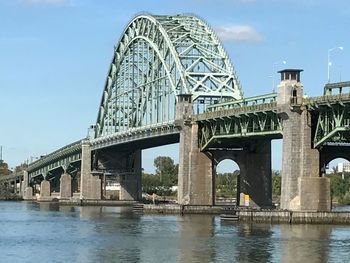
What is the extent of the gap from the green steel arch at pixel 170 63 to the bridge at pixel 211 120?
0.20m

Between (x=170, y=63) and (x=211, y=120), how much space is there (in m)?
30.0

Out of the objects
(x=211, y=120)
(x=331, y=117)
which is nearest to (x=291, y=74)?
(x=331, y=117)

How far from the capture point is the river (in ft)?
236

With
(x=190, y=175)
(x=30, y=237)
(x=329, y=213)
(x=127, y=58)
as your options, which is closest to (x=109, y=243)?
(x=30, y=237)

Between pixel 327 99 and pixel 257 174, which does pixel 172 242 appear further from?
pixel 257 174

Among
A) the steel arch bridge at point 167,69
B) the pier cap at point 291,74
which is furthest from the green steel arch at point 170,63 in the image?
the pier cap at point 291,74

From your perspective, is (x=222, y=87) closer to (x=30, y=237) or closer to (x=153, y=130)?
(x=153, y=130)

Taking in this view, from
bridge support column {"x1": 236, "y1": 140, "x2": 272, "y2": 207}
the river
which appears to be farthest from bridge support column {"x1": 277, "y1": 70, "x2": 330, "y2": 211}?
bridge support column {"x1": 236, "y1": 140, "x2": 272, "y2": 207}

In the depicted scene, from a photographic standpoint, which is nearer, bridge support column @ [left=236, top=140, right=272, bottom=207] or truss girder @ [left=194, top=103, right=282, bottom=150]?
truss girder @ [left=194, top=103, right=282, bottom=150]

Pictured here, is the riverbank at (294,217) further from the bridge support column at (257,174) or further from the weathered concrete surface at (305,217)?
the bridge support column at (257,174)

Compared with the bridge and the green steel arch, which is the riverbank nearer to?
the bridge

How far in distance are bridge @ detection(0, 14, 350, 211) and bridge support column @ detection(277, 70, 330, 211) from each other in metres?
0.11

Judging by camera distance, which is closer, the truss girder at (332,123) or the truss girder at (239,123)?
the truss girder at (332,123)

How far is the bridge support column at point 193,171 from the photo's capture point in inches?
5551
